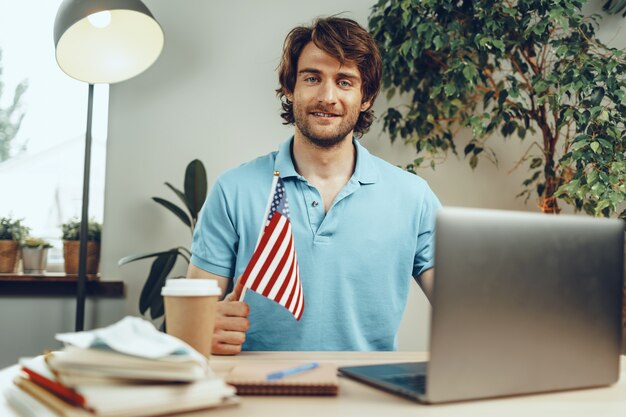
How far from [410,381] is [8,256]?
2.39 m

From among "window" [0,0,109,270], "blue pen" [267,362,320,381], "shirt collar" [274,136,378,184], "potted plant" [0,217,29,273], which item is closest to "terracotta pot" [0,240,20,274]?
"potted plant" [0,217,29,273]

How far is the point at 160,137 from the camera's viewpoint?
2.81 m

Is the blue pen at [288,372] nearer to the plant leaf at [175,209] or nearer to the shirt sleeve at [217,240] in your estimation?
the shirt sleeve at [217,240]

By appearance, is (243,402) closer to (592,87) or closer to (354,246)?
(354,246)

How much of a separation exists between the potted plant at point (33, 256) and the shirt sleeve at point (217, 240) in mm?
1444

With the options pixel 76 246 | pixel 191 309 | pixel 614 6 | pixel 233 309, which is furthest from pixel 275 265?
pixel 614 6

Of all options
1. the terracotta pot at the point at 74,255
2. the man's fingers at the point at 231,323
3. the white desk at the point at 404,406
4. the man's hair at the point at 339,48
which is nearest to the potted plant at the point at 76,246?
the terracotta pot at the point at 74,255

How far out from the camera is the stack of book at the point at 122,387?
27.4 inches

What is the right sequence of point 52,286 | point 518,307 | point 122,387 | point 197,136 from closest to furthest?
point 122,387, point 518,307, point 52,286, point 197,136

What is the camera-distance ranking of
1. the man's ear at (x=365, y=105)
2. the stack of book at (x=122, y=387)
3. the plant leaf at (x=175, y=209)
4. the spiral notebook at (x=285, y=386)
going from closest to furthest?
the stack of book at (x=122, y=387)
the spiral notebook at (x=285, y=386)
the man's ear at (x=365, y=105)
the plant leaf at (x=175, y=209)

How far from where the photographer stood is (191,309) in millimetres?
972

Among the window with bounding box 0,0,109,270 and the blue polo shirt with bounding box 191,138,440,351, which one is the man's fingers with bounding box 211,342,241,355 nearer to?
the blue polo shirt with bounding box 191,138,440,351

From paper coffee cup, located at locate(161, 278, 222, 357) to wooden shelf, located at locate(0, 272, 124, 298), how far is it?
6.18 ft

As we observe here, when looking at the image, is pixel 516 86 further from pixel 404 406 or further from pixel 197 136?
pixel 404 406
